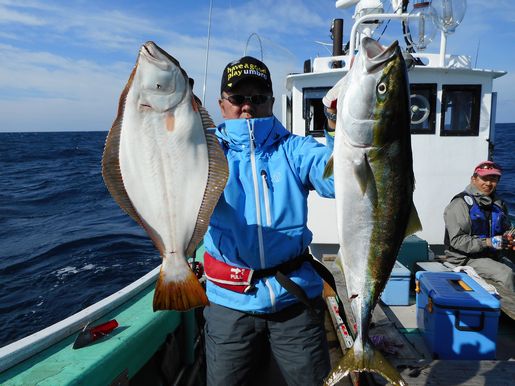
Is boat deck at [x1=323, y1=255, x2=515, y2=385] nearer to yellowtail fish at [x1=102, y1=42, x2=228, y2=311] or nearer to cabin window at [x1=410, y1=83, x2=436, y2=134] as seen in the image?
yellowtail fish at [x1=102, y1=42, x2=228, y2=311]

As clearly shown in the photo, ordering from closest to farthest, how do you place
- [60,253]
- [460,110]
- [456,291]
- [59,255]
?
[456,291] < [460,110] < [59,255] < [60,253]

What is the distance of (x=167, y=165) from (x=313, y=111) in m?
5.26

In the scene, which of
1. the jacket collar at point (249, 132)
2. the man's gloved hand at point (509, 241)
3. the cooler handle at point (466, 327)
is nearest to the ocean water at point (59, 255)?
the jacket collar at point (249, 132)


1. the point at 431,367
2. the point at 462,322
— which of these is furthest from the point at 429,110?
the point at 431,367

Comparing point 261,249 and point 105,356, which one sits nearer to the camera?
point 261,249

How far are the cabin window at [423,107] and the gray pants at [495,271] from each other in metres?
2.53

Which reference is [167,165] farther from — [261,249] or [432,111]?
[432,111]

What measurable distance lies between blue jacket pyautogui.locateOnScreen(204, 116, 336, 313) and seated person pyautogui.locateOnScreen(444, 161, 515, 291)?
11.5 ft

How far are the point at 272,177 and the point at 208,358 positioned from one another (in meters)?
1.22

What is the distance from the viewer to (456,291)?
12.3 ft

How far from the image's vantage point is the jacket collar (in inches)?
89.6

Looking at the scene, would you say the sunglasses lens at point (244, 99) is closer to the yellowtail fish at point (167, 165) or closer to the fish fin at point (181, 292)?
the yellowtail fish at point (167, 165)

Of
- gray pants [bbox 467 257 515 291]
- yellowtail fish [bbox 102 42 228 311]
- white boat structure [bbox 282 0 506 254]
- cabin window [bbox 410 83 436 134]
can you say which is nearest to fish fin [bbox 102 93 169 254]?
yellowtail fish [bbox 102 42 228 311]

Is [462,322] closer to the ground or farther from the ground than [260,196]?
closer to the ground
